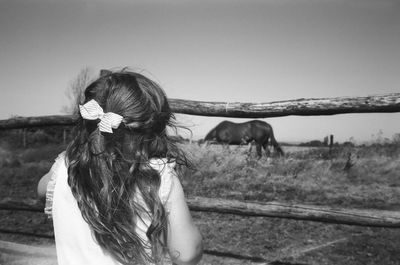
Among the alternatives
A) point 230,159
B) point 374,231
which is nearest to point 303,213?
point 374,231

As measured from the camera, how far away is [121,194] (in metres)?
1.26

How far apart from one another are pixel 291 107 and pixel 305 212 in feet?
2.20

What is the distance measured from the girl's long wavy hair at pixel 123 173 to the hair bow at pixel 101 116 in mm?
34

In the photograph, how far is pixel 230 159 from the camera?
8.36 meters

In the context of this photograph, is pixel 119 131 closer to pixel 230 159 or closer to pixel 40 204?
pixel 40 204

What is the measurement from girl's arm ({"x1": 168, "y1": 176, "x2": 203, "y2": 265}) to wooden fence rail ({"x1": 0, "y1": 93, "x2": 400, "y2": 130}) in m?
1.04

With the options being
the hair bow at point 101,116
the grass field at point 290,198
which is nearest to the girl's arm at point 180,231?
the grass field at point 290,198

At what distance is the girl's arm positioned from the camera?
1264mm

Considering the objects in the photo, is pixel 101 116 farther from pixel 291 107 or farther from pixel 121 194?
pixel 291 107

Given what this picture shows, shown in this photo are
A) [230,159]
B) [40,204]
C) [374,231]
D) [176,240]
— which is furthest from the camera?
[230,159]

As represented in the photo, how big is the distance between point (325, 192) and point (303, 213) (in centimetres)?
385

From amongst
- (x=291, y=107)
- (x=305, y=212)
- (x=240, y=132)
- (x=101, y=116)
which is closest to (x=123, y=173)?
(x=101, y=116)

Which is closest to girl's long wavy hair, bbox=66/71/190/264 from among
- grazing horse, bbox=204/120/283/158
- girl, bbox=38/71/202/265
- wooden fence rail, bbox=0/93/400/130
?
girl, bbox=38/71/202/265

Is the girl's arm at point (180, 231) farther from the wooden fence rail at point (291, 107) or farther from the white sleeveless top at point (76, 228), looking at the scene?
the wooden fence rail at point (291, 107)
